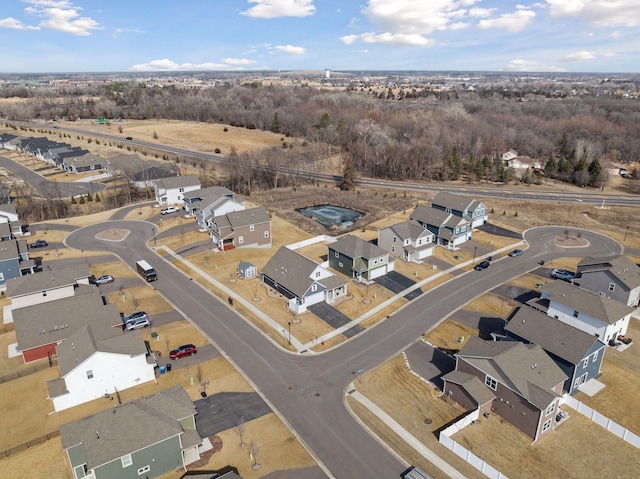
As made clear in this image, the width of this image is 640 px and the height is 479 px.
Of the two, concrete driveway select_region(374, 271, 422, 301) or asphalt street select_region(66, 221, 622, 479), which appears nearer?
asphalt street select_region(66, 221, 622, 479)

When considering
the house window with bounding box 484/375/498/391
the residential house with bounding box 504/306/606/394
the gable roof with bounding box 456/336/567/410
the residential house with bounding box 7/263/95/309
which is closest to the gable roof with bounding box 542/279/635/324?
the residential house with bounding box 504/306/606/394

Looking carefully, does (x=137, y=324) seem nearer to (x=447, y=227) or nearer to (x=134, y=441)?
(x=134, y=441)

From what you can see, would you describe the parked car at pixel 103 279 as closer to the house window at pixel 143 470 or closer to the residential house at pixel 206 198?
the residential house at pixel 206 198

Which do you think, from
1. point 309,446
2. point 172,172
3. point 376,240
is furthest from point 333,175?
point 309,446

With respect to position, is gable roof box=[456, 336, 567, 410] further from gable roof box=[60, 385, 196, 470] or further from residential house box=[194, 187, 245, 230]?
residential house box=[194, 187, 245, 230]

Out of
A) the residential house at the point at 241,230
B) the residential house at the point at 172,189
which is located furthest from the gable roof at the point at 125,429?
the residential house at the point at 172,189

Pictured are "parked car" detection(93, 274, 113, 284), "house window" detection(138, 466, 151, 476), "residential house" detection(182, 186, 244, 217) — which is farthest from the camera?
"residential house" detection(182, 186, 244, 217)

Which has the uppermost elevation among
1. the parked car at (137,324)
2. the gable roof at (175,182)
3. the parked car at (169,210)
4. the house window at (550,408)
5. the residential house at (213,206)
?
the gable roof at (175,182)
